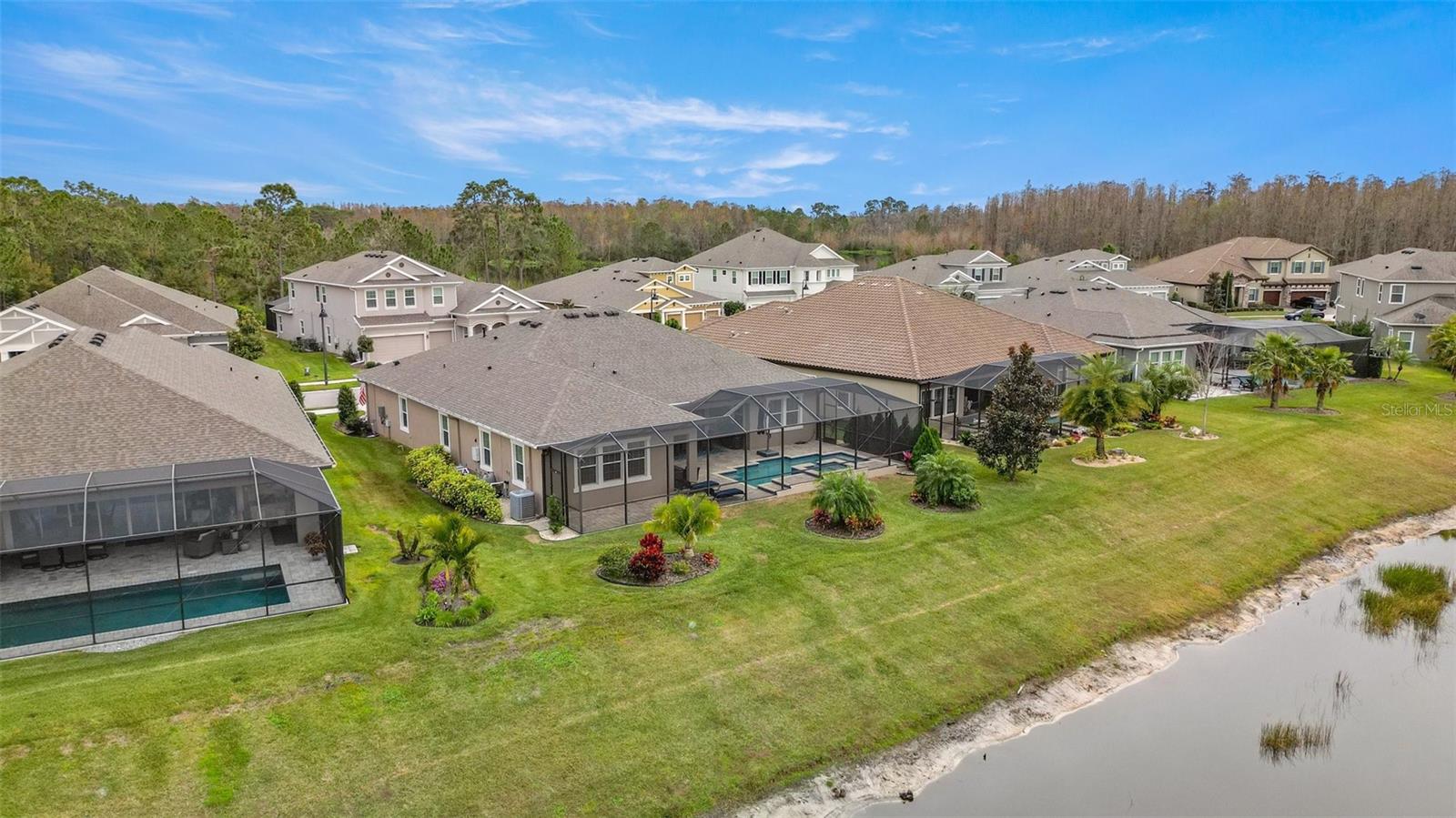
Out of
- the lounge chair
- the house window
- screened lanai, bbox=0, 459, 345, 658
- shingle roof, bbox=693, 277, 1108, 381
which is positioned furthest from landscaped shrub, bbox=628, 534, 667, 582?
shingle roof, bbox=693, 277, 1108, 381

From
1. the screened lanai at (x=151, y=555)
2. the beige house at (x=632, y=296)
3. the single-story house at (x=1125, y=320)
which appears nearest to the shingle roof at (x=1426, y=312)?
the single-story house at (x=1125, y=320)

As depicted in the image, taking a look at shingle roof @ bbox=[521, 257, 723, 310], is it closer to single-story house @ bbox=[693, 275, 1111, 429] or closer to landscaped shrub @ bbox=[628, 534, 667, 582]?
single-story house @ bbox=[693, 275, 1111, 429]

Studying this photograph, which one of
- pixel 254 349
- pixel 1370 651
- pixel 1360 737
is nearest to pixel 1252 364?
pixel 1370 651

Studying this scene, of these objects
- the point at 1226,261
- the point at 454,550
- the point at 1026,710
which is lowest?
the point at 1026,710

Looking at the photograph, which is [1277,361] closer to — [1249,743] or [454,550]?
[1249,743]

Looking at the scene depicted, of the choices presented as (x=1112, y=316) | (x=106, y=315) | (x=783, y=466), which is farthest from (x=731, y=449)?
(x=106, y=315)

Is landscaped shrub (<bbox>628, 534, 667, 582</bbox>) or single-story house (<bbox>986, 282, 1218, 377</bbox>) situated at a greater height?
single-story house (<bbox>986, 282, 1218, 377</bbox>)
